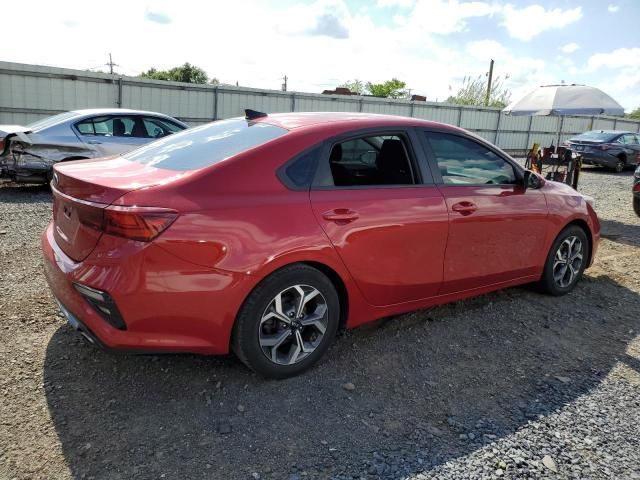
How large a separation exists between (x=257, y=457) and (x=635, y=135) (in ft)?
69.9

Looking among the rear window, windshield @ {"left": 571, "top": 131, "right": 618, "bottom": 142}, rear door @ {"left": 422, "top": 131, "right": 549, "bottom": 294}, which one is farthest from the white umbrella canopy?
the rear window

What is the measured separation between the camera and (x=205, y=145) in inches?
128

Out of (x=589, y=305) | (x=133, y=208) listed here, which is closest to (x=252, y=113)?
(x=133, y=208)

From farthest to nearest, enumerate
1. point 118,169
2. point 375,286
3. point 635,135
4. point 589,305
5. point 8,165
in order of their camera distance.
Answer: point 635,135
point 8,165
point 589,305
point 375,286
point 118,169

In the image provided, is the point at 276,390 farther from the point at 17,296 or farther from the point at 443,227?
the point at 17,296

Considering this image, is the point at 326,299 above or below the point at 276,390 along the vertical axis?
above

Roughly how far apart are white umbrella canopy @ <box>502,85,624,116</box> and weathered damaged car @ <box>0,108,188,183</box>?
8498mm

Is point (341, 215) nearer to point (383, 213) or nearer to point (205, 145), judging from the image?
point (383, 213)

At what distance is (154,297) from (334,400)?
118 centimetres

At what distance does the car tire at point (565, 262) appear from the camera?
15.2 feet

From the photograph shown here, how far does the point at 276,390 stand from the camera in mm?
3027

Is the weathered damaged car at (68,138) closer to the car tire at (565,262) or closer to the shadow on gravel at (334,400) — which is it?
the shadow on gravel at (334,400)

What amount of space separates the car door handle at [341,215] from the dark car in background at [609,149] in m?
17.2

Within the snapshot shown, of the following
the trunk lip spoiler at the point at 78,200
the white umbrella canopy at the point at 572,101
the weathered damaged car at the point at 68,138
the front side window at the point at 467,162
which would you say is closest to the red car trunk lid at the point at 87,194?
the trunk lip spoiler at the point at 78,200
